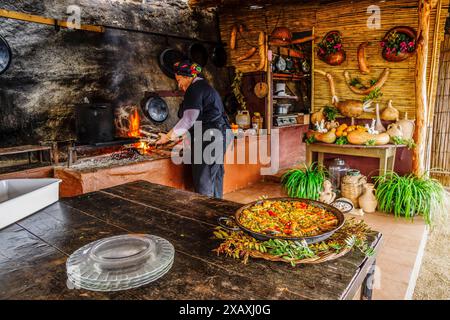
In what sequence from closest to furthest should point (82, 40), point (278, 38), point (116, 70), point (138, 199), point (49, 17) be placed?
point (138, 199)
point (49, 17)
point (82, 40)
point (116, 70)
point (278, 38)

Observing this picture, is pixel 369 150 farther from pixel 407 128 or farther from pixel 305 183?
pixel 305 183

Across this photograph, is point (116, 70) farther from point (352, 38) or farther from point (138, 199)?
point (352, 38)

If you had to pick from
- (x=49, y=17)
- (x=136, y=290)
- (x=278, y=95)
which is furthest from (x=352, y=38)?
(x=136, y=290)

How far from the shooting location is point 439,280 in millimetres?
2955

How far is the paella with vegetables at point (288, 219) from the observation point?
1.41 m

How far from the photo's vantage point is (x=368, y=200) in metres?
4.26

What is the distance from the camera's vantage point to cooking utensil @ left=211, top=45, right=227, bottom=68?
6285 millimetres

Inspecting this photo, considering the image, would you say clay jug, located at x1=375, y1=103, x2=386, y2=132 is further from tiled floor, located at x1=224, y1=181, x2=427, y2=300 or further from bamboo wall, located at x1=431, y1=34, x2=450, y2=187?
bamboo wall, located at x1=431, y1=34, x2=450, y2=187

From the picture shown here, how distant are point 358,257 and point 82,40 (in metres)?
4.26

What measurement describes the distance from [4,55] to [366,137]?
4.46 metres

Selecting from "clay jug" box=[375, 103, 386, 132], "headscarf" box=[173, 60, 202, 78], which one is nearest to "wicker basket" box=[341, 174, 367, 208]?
"clay jug" box=[375, 103, 386, 132]

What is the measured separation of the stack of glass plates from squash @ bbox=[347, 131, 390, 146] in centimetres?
375

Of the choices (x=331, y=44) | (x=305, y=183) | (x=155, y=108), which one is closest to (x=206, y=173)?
(x=305, y=183)

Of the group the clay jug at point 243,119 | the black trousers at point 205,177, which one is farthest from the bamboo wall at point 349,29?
the black trousers at point 205,177
